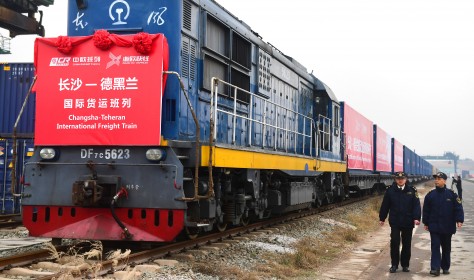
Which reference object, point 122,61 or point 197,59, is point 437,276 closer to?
point 197,59

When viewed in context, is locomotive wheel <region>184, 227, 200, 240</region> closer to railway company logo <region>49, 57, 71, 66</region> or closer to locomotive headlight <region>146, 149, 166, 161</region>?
locomotive headlight <region>146, 149, 166, 161</region>

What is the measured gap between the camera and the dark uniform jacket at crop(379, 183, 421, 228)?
7555 mm

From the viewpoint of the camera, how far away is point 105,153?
7.27 metres

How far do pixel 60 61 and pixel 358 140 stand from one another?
16.8m

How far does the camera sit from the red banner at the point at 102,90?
7.20 metres

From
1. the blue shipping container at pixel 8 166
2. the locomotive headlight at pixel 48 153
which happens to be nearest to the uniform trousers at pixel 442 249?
the locomotive headlight at pixel 48 153

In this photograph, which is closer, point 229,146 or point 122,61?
point 122,61

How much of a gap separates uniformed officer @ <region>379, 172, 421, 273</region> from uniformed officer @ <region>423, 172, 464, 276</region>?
0.81ft

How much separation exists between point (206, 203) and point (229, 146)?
1005 mm

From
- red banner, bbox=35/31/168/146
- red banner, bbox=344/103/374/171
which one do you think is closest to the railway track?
red banner, bbox=35/31/168/146

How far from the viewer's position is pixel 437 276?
23.7 feet

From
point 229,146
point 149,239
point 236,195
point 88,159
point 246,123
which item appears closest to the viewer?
point 149,239

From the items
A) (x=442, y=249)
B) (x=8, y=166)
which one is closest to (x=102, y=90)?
(x=442, y=249)

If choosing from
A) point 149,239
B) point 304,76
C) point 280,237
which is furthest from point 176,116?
point 304,76
